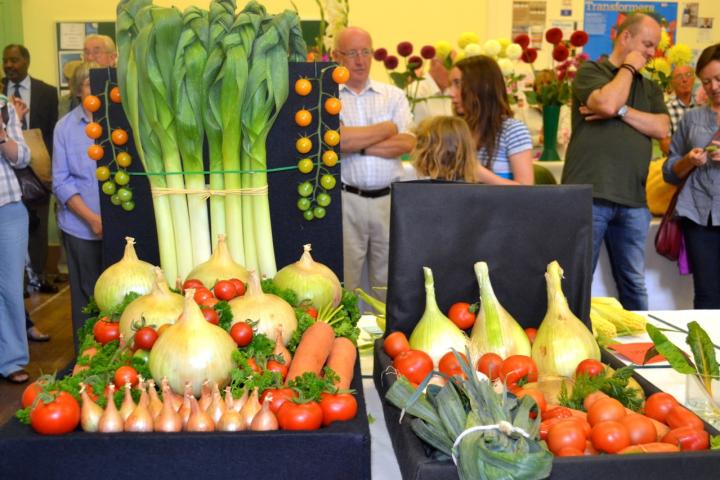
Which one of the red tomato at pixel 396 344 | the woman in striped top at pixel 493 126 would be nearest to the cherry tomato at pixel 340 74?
the red tomato at pixel 396 344

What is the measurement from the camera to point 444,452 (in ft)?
3.60

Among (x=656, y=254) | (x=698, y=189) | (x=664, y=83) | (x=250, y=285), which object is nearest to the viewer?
(x=250, y=285)

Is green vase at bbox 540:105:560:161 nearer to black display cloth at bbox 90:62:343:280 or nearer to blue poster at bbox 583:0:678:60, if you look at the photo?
black display cloth at bbox 90:62:343:280

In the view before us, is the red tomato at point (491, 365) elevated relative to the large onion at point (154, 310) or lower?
lower

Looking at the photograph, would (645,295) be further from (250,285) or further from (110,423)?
(110,423)

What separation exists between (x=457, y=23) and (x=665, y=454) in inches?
229

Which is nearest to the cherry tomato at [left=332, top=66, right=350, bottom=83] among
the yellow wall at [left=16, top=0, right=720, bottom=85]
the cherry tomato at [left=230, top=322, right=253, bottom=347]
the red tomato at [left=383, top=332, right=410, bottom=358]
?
the red tomato at [left=383, top=332, right=410, bottom=358]

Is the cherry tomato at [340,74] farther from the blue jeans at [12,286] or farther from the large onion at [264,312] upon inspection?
the blue jeans at [12,286]

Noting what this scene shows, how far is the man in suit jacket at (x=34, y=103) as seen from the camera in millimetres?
5199

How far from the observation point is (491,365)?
1369 mm

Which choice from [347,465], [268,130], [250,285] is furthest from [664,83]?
[347,465]

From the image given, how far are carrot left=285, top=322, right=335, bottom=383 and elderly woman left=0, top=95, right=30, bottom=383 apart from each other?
231cm

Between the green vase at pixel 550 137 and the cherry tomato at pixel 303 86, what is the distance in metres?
2.50

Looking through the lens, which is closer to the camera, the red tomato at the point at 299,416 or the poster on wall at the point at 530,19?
the red tomato at the point at 299,416
